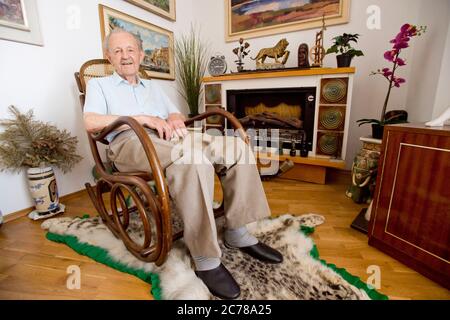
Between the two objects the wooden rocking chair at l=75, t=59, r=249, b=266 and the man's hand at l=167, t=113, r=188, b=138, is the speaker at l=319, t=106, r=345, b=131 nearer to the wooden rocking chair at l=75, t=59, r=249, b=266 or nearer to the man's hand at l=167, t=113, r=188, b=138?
the wooden rocking chair at l=75, t=59, r=249, b=266

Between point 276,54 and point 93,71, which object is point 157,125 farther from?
point 276,54

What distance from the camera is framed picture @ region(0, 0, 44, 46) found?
123cm

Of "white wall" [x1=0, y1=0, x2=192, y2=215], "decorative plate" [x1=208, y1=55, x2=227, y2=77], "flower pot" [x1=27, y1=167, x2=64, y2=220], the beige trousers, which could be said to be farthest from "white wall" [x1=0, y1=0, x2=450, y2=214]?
the beige trousers

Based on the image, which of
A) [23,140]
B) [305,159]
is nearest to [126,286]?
[23,140]

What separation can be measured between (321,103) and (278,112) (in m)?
0.46

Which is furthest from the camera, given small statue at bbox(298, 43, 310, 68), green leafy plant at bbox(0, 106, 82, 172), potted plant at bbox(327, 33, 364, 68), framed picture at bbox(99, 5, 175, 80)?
small statue at bbox(298, 43, 310, 68)

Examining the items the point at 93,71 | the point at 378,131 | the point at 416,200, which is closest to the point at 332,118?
the point at 378,131

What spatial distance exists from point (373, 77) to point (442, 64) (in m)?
0.67

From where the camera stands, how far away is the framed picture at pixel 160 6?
2.01 metres

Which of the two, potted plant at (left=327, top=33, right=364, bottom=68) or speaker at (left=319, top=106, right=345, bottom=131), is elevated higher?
potted plant at (left=327, top=33, right=364, bottom=68)

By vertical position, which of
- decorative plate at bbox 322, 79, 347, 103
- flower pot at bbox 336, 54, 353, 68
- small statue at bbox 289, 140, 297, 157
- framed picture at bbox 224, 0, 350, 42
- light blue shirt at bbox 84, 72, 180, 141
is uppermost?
framed picture at bbox 224, 0, 350, 42

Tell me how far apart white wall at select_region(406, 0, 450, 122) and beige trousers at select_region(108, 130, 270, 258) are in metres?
1.22

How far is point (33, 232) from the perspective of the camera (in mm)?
1221
